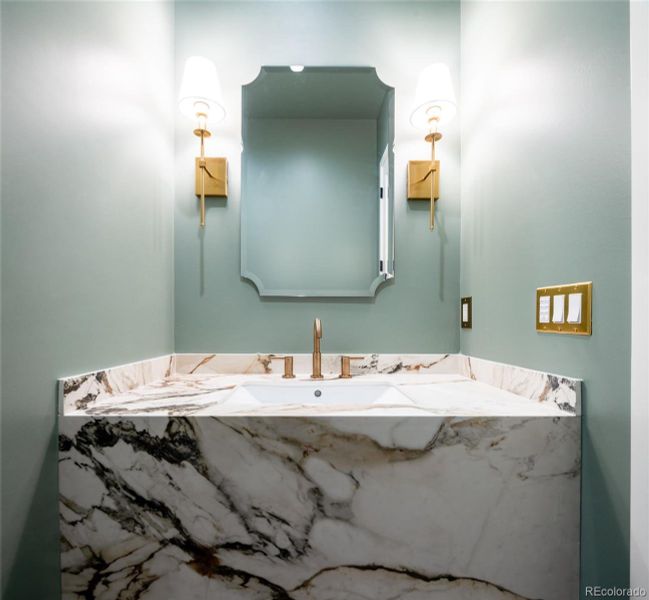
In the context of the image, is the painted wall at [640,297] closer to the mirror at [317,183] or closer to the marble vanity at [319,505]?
the marble vanity at [319,505]

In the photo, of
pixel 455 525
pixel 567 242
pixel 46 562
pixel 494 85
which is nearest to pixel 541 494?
pixel 455 525

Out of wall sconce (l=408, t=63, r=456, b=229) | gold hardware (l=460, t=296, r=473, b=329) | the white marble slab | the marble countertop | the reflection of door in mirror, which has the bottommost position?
the white marble slab

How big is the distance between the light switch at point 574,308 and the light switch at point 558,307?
2 cm

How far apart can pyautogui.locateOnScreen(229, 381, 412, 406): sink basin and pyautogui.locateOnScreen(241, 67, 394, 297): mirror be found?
365 millimetres

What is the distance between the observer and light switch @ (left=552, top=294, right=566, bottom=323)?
84cm

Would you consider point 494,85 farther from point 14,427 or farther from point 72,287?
point 14,427

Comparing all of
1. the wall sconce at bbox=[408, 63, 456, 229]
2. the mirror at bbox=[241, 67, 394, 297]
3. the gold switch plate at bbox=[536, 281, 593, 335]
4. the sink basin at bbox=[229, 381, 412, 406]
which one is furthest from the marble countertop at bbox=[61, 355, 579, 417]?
the wall sconce at bbox=[408, 63, 456, 229]

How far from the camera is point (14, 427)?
2.27 ft

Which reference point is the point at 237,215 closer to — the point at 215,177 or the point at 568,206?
the point at 215,177

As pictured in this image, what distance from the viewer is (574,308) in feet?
2.63

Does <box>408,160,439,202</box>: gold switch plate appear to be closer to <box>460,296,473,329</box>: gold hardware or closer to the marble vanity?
<box>460,296,473,329</box>: gold hardware

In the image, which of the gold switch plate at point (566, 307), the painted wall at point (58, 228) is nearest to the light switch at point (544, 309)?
the gold switch plate at point (566, 307)

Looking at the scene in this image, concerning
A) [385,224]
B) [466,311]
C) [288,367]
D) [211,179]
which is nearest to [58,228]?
[211,179]

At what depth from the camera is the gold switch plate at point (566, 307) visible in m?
0.77
